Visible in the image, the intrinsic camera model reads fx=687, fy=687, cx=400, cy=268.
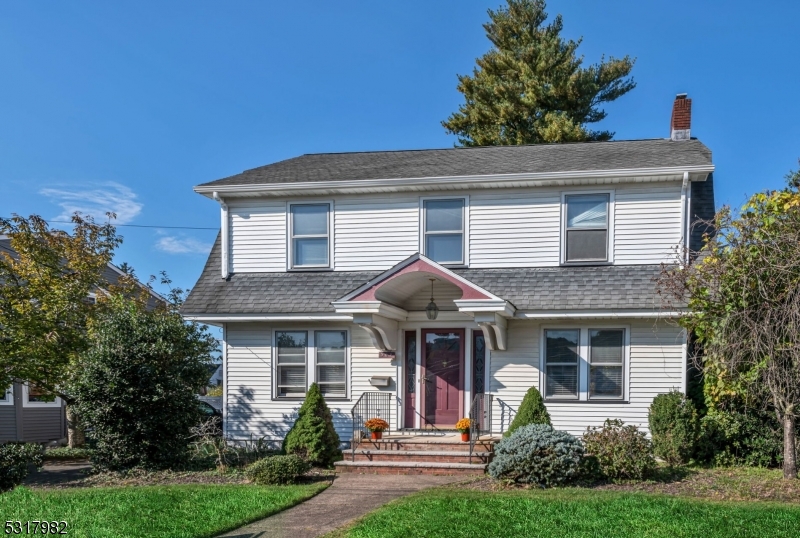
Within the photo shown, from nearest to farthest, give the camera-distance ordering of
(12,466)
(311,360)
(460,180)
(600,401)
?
(12,466), (600,401), (460,180), (311,360)

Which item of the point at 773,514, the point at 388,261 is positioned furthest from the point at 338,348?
the point at 773,514

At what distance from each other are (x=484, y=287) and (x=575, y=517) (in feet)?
20.0

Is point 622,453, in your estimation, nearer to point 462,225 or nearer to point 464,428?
point 464,428

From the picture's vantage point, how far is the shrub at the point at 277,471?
10961 millimetres

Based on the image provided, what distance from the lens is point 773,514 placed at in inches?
329

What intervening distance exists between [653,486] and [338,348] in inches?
272

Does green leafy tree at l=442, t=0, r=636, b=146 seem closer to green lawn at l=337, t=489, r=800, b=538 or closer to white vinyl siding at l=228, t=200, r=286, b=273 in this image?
white vinyl siding at l=228, t=200, r=286, b=273

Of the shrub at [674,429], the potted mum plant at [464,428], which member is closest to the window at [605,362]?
the shrub at [674,429]

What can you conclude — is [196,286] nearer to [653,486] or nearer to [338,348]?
[338,348]

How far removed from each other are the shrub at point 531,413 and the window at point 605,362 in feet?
4.97

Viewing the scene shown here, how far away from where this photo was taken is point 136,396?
40.7ft

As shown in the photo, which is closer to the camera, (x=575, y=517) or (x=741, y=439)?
(x=575, y=517)

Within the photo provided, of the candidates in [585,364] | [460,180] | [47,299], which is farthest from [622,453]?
[47,299]

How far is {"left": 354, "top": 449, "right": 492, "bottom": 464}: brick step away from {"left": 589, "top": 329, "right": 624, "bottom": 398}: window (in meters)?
2.72
